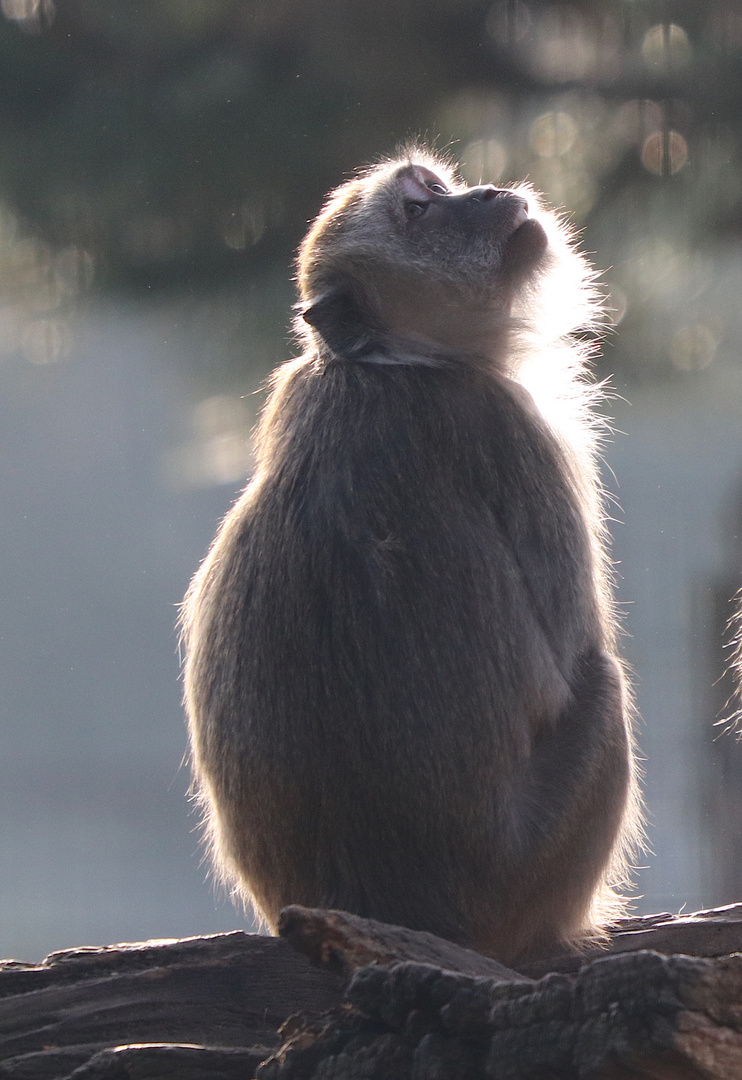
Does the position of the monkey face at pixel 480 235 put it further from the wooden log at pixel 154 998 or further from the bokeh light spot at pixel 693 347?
the wooden log at pixel 154 998

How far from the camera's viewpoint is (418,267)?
232cm

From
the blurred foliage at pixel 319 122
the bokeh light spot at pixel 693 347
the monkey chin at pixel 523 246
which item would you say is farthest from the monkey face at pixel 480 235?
the bokeh light spot at pixel 693 347

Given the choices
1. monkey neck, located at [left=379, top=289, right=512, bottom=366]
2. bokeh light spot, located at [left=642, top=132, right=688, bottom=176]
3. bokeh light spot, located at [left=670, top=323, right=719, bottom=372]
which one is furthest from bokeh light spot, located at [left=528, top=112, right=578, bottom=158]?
monkey neck, located at [left=379, top=289, right=512, bottom=366]

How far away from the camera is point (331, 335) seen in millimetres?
2205

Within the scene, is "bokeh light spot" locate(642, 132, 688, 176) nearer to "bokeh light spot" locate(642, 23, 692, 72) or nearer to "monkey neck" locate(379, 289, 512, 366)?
"bokeh light spot" locate(642, 23, 692, 72)

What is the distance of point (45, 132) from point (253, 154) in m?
0.53

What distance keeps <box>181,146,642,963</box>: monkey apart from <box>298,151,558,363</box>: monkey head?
0.01 m

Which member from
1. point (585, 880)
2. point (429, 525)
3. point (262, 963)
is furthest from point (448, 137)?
point (262, 963)

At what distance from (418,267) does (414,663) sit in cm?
85

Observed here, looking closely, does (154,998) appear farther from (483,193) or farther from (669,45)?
(669,45)

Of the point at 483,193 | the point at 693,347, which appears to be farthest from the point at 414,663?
the point at 693,347

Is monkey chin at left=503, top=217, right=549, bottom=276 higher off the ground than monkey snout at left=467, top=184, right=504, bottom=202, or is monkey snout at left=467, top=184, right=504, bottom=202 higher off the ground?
monkey snout at left=467, top=184, right=504, bottom=202

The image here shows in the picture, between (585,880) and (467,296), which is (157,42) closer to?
(467,296)

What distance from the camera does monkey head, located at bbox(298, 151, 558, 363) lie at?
2254mm
